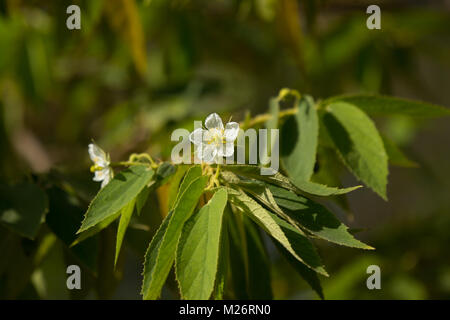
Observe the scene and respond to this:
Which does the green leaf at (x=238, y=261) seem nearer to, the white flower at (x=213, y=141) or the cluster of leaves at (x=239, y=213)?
the cluster of leaves at (x=239, y=213)

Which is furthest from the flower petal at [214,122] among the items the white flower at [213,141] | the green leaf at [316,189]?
the green leaf at [316,189]

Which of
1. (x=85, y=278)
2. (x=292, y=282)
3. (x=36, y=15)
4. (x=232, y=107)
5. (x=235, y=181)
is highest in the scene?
(x=36, y=15)

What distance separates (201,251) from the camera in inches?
20.9

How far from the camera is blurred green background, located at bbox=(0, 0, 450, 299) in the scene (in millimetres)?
1073

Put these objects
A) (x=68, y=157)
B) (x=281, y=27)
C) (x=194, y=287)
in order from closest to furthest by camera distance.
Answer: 1. (x=194, y=287)
2. (x=281, y=27)
3. (x=68, y=157)

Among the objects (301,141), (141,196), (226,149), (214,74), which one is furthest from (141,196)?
(214,74)

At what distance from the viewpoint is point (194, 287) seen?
522mm

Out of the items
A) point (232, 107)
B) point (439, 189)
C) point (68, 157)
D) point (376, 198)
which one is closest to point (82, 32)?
point (232, 107)

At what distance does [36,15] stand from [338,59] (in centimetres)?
78

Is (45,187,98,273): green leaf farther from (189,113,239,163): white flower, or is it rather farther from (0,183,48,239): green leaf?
(189,113,239,163): white flower

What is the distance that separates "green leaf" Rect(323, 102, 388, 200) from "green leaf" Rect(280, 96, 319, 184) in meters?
0.03

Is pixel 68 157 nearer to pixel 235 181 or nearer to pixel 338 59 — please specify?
pixel 338 59

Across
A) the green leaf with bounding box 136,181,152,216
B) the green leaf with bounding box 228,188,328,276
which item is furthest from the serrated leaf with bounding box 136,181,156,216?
the green leaf with bounding box 228,188,328,276

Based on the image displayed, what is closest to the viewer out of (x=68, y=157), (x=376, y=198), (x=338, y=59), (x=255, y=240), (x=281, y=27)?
(x=255, y=240)
